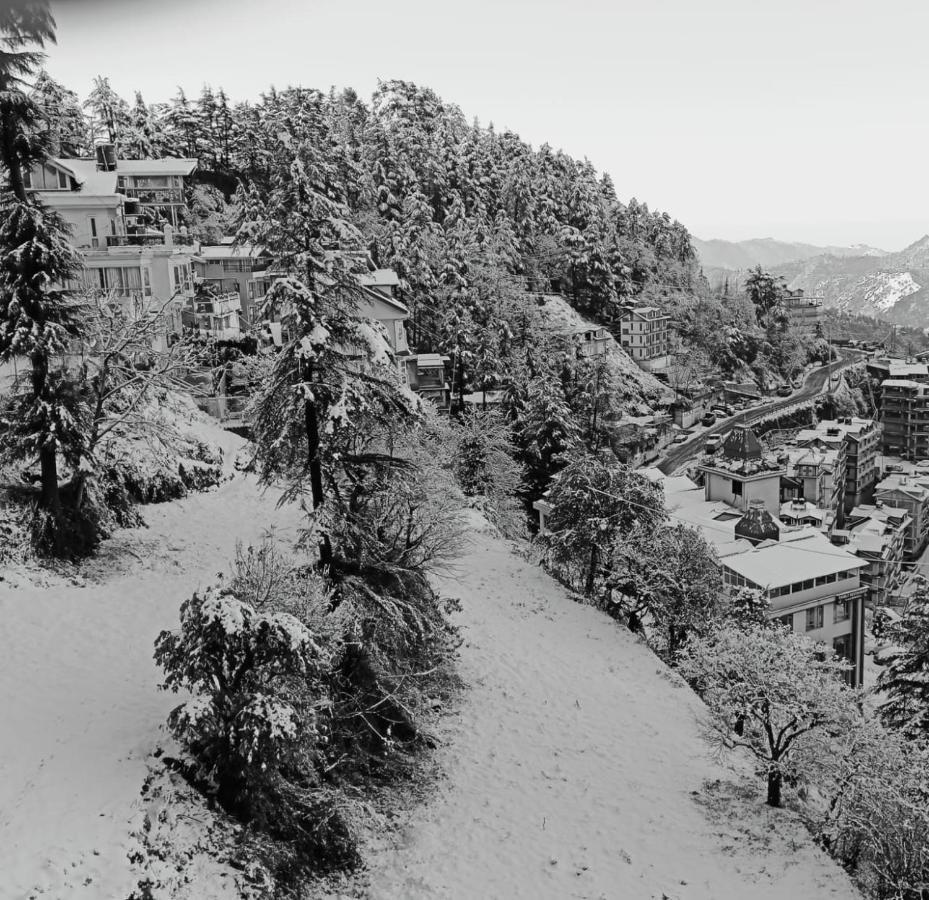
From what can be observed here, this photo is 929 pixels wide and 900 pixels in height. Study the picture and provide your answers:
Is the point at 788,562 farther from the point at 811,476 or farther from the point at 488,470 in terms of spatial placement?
the point at 811,476

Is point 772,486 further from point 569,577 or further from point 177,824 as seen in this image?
point 177,824

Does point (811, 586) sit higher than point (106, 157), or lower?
lower

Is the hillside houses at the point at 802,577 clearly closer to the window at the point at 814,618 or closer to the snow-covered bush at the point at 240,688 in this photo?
the window at the point at 814,618

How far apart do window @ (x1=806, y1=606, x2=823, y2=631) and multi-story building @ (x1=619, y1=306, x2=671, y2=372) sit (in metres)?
50.0

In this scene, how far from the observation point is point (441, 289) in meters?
65.3

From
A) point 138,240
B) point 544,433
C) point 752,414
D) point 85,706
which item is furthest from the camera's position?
point 752,414

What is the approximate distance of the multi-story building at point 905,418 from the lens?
347ft

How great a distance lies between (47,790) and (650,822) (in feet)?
37.2

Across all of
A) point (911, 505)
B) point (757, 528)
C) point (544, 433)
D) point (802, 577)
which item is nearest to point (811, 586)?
point (802, 577)

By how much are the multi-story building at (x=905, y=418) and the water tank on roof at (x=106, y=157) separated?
95.5m

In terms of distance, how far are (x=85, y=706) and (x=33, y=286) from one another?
10621mm

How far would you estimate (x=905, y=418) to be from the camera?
108 meters

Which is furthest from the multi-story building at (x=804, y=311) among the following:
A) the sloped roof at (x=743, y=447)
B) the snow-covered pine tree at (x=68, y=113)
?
the snow-covered pine tree at (x=68, y=113)

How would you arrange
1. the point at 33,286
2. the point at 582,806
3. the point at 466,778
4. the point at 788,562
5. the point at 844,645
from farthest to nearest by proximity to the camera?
1. the point at 844,645
2. the point at 788,562
3. the point at 33,286
4. the point at 466,778
5. the point at 582,806
